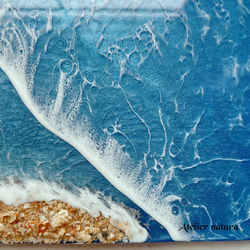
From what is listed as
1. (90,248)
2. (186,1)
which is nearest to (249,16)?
(186,1)

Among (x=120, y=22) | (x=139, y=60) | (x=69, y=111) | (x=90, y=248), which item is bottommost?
(x=90, y=248)

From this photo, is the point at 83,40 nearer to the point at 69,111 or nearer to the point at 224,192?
the point at 69,111

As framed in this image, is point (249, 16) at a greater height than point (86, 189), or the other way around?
point (249, 16)

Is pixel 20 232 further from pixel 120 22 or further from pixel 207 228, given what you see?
pixel 120 22

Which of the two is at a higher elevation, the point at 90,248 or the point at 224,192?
the point at 224,192

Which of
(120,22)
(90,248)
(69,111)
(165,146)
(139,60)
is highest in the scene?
(120,22)

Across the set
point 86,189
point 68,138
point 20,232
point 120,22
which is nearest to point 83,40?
point 120,22
